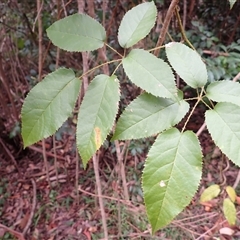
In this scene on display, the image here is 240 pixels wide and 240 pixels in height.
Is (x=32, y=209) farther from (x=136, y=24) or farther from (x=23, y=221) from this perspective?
(x=136, y=24)

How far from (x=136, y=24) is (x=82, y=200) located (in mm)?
1482

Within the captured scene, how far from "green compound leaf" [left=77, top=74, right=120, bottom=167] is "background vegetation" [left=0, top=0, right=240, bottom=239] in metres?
1.16

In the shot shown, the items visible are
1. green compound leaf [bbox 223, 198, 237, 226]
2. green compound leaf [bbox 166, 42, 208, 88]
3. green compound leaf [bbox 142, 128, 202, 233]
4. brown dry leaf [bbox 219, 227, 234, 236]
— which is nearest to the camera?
green compound leaf [bbox 142, 128, 202, 233]

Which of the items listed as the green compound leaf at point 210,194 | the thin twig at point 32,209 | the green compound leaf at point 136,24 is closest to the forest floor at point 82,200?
the thin twig at point 32,209

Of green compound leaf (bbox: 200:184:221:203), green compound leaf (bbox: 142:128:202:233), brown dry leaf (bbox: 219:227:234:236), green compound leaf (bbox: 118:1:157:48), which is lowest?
brown dry leaf (bbox: 219:227:234:236)

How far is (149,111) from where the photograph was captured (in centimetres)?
51

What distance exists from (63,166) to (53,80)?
1592mm

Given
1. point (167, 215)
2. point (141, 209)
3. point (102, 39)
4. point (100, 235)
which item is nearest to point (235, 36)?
point (141, 209)

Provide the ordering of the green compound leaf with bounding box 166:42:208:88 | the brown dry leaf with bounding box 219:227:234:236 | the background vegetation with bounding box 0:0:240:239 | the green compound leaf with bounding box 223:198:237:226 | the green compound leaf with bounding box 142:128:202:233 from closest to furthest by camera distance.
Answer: the green compound leaf with bounding box 142:128:202:233 < the green compound leaf with bounding box 166:42:208:88 < the green compound leaf with bounding box 223:198:237:226 < the brown dry leaf with bounding box 219:227:234:236 < the background vegetation with bounding box 0:0:240:239

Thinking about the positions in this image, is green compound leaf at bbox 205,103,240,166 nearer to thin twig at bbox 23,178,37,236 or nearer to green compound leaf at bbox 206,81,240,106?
green compound leaf at bbox 206,81,240,106

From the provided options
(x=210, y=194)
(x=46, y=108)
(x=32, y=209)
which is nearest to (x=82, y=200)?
(x=32, y=209)

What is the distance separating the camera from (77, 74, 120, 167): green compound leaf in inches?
19.6

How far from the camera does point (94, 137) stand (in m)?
0.50

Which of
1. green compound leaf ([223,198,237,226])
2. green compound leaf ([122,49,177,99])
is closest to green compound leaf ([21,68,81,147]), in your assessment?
green compound leaf ([122,49,177,99])
